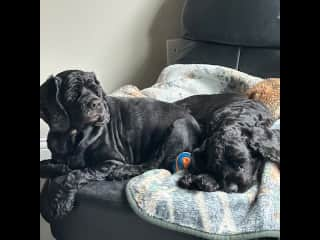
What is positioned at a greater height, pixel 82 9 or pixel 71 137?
pixel 82 9

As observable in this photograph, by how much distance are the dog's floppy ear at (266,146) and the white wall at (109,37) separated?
1398 millimetres

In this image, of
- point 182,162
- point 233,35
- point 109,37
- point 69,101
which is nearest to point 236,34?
point 233,35

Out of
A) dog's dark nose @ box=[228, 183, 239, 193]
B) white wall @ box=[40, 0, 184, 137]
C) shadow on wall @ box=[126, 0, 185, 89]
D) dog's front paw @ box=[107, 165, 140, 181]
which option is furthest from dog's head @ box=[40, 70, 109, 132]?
shadow on wall @ box=[126, 0, 185, 89]

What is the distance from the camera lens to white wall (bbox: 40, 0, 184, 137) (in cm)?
228

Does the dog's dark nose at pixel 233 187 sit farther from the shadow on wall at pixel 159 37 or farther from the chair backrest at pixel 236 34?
the shadow on wall at pixel 159 37

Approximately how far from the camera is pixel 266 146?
45.4 inches

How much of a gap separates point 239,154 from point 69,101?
1.57 ft

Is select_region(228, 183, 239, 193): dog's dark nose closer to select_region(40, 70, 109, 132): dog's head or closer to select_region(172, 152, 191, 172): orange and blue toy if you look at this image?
select_region(172, 152, 191, 172): orange and blue toy

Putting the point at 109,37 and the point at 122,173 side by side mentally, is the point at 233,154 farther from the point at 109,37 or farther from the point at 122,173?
the point at 109,37
